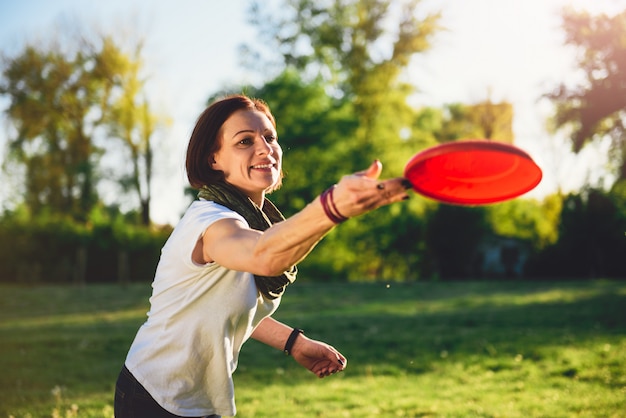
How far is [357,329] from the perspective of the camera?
572 inches

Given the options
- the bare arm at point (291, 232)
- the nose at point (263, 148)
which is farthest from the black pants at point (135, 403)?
the nose at point (263, 148)

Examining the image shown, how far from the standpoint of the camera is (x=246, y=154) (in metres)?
2.99

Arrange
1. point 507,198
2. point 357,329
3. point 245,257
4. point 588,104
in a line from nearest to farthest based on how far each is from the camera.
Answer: point 245,257
point 507,198
point 357,329
point 588,104

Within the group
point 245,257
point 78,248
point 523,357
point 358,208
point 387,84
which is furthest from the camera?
point 387,84

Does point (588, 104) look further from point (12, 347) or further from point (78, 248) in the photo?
point (78, 248)

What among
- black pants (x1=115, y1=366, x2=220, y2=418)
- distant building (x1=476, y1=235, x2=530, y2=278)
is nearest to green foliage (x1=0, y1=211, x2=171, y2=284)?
distant building (x1=476, y1=235, x2=530, y2=278)

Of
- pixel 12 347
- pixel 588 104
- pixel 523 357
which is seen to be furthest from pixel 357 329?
pixel 588 104

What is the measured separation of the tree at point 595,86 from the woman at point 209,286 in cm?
1639

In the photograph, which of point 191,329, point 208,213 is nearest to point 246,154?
point 208,213

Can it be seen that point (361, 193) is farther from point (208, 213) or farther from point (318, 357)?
point (318, 357)

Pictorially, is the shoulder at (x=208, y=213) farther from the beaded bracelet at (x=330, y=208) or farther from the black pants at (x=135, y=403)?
the black pants at (x=135, y=403)

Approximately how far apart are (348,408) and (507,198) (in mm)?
5428

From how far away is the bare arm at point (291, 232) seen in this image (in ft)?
6.71

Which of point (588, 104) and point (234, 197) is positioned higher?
point (588, 104)
